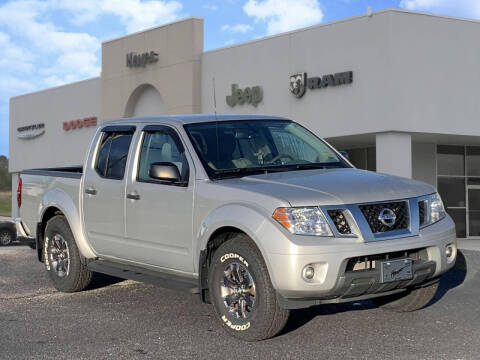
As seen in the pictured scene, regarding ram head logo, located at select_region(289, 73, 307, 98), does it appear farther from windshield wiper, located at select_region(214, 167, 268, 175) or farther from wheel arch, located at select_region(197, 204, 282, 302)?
wheel arch, located at select_region(197, 204, 282, 302)

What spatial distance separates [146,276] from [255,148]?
62.6 inches

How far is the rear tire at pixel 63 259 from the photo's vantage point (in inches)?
322

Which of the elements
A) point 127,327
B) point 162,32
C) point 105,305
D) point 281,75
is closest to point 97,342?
point 127,327

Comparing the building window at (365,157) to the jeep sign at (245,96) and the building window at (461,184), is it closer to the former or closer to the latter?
the building window at (461,184)

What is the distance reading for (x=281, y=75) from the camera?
2677 cm

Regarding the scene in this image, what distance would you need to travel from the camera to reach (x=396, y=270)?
5637mm

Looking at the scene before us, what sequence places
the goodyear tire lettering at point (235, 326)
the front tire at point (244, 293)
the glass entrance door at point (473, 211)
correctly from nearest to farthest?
the front tire at point (244, 293) → the goodyear tire lettering at point (235, 326) → the glass entrance door at point (473, 211)

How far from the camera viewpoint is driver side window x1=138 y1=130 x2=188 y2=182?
682cm

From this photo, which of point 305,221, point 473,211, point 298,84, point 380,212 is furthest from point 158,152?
point 473,211

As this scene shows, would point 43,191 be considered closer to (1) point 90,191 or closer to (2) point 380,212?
(1) point 90,191

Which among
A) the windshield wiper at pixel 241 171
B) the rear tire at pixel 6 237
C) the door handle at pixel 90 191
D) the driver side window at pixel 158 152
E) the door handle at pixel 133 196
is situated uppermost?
the driver side window at pixel 158 152

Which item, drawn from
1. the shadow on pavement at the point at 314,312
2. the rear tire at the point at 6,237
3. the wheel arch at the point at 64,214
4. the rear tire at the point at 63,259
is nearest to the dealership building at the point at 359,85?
the rear tire at the point at 6,237

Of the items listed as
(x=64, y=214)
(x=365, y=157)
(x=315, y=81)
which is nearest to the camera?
(x=64, y=214)

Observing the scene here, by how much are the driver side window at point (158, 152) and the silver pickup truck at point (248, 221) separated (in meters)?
0.01
